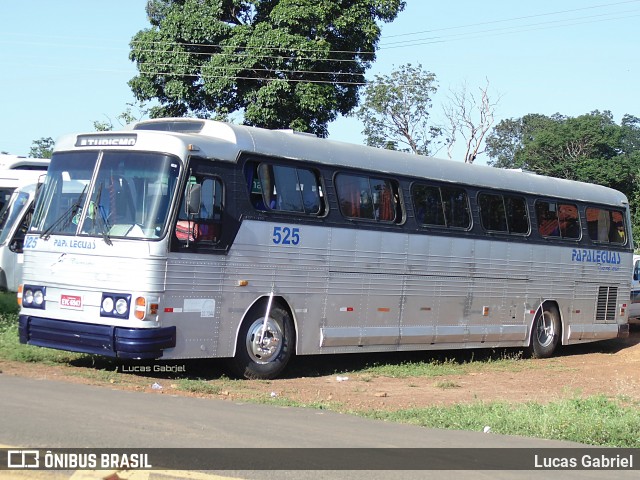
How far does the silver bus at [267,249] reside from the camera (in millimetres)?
11773

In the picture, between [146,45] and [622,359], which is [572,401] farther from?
[146,45]

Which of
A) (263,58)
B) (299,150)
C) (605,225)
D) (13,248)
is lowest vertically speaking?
(13,248)

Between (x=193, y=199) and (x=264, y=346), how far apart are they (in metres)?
2.62

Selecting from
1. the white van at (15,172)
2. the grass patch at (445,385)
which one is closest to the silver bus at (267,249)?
the grass patch at (445,385)

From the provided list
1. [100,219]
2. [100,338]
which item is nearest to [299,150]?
[100,219]

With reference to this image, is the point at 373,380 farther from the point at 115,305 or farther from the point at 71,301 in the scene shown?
the point at 71,301

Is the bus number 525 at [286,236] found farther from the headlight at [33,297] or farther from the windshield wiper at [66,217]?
the headlight at [33,297]

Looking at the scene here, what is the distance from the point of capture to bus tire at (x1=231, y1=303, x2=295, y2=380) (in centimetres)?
1305

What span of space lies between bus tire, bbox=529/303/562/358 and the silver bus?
18.0 inches

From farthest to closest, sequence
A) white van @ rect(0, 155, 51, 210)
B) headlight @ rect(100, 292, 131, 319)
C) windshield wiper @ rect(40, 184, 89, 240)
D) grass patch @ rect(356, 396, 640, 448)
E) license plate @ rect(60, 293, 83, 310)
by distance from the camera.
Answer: white van @ rect(0, 155, 51, 210) → windshield wiper @ rect(40, 184, 89, 240) → license plate @ rect(60, 293, 83, 310) → headlight @ rect(100, 292, 131, 319) → grass patch @ rect(356, 396, 640, 448)

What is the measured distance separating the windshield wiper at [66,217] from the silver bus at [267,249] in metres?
0.02

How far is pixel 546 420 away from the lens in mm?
9859

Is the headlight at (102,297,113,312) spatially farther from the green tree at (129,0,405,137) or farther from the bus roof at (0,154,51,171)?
the green tree at (129,0,405,137)

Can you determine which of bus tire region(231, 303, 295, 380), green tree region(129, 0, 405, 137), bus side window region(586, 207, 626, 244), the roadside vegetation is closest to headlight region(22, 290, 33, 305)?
the roadside vegetation
